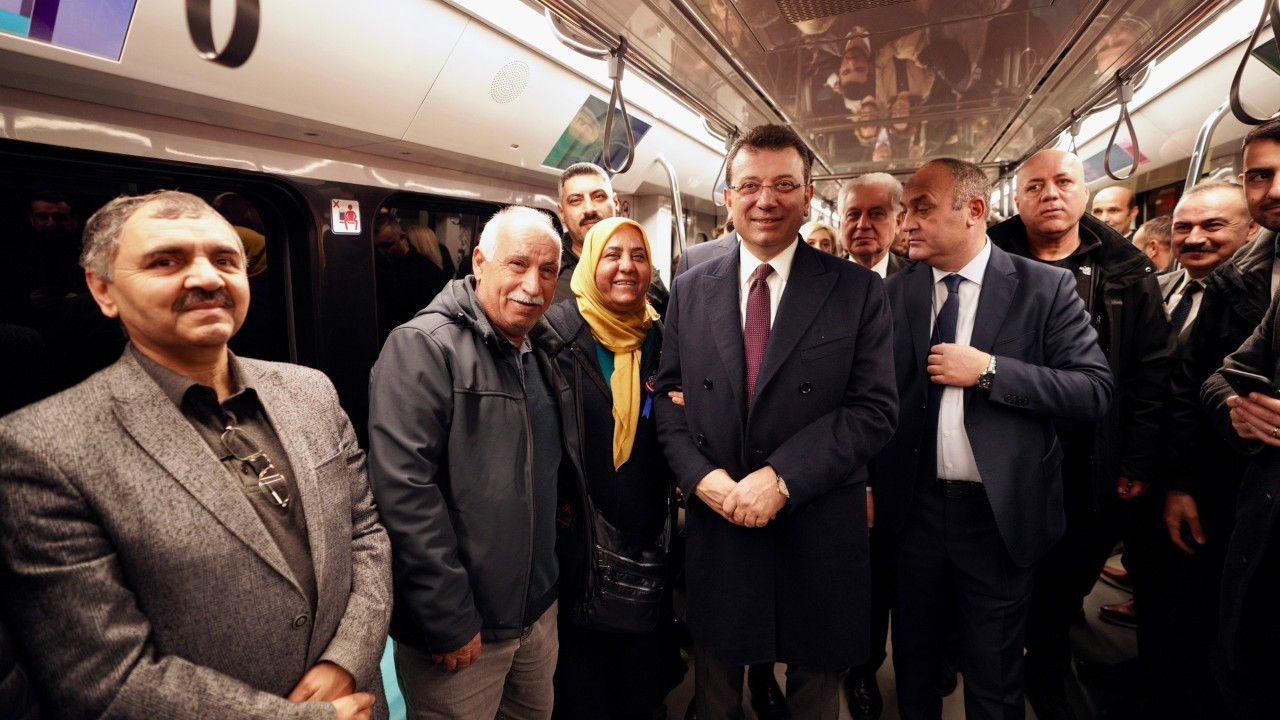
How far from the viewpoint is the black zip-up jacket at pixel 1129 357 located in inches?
94.9

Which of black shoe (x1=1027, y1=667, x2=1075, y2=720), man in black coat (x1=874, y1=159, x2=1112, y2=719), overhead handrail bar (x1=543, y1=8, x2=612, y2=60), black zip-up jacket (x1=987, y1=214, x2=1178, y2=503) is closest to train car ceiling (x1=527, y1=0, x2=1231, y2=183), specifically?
overhead handrail bar (x1=543, y1=8, x2=612, y2=60)

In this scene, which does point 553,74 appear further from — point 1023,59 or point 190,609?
point 190,609

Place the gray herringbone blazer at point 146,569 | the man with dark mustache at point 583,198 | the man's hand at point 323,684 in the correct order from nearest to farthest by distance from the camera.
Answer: the gray herringbone blazer at point 146,569, the man's hand at point 323,684, the man with dark mustache at point 583,198

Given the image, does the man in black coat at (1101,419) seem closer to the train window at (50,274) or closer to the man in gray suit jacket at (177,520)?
the man in gray suit jacket at (177,520)

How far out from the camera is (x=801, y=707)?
6.63 feet

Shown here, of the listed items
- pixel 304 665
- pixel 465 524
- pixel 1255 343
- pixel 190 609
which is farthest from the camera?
pixel 1255 343

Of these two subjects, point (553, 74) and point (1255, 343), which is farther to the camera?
point (553, 74)

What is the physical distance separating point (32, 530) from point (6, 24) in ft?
4.95

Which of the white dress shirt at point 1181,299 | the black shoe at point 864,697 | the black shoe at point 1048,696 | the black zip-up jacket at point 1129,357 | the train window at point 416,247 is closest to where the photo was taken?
the black zip-up jacket at point 1129,357

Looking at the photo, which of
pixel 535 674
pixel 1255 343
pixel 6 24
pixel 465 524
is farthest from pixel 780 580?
pixel 6 24

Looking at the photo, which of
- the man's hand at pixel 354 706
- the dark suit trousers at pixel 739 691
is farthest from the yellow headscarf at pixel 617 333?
the man's hand at pixel 354 706

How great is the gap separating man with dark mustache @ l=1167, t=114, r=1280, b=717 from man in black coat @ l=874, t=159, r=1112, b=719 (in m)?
0.69

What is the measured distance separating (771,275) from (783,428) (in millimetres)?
566

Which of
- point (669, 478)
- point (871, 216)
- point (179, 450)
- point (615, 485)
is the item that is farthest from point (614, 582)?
point (871, 216)
